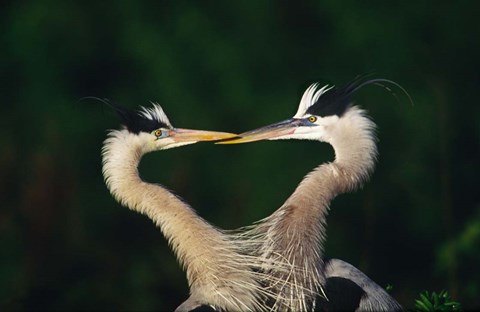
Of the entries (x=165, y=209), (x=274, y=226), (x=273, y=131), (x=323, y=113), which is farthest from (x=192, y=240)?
(x=323, y=113)

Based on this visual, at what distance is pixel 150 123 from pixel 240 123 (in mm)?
2405

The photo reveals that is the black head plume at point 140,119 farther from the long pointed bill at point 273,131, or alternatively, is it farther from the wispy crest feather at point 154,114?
the long pointed bill at point 273,131

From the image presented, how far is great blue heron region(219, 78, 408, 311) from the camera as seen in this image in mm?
3844

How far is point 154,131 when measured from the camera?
4098 millimetres

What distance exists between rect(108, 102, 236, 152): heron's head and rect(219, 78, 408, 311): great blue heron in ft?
0.59

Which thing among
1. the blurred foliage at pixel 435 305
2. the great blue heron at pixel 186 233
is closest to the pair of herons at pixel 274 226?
the great blue heron at pixel 186 233

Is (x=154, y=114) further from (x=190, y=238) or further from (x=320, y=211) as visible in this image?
(x=320, y=211)

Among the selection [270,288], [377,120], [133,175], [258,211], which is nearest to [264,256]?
[270,288]

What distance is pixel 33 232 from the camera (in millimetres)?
6414

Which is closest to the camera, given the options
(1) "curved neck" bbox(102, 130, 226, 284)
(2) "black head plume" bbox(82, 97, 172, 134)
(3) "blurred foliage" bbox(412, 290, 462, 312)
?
(3) "blurred foliage" bbox(412, 290, 462, 312)

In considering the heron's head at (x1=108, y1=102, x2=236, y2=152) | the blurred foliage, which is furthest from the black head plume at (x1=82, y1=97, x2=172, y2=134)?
the blurred foliage

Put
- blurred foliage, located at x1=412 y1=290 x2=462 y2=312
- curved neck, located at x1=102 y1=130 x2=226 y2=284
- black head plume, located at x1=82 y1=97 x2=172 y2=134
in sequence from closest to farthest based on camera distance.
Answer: blurred foliage, located at x1=412 y1=290 x2=462 y2=312
curved neck, located at x1=102 y1=130 x2=226 y2=284
black head plume, located at x1=82 y1=97 x2=172 y2=134

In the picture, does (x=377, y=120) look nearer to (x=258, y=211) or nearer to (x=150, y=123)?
(x=258, y=211)

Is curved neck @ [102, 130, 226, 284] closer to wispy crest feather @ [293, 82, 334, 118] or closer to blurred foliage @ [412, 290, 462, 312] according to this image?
wispy crest feather @ [293, 82, 334, 118]
